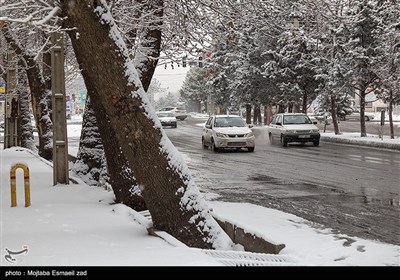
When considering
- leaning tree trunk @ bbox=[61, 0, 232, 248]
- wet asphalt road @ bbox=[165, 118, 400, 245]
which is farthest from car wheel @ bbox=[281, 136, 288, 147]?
leaning tree trunk @ bbox=[61, 0, 232, 248]

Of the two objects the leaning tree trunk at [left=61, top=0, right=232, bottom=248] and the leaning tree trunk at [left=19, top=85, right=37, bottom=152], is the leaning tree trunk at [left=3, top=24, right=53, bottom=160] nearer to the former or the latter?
the leaning tree trunk at [left=19, top=85, right=37, bottom=152]

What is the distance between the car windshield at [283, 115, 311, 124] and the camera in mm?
28547

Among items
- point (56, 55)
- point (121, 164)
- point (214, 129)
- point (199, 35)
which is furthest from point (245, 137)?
point (121, 164)

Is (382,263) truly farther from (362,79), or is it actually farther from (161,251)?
(362,79)

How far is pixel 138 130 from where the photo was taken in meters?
6.89

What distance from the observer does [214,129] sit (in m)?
24.9

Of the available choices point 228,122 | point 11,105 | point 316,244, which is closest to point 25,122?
point 11,105

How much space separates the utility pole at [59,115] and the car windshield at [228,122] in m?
13.2

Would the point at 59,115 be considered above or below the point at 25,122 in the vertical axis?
above

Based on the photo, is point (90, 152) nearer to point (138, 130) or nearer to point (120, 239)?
point (120, 239)

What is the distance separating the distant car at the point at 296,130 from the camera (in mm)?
27578

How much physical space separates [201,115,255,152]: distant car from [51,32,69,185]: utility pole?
1191 cm

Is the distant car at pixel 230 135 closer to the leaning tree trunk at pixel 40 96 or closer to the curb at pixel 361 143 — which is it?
the curb at pixel 361 143

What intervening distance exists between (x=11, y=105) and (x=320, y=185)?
15.5 meters
